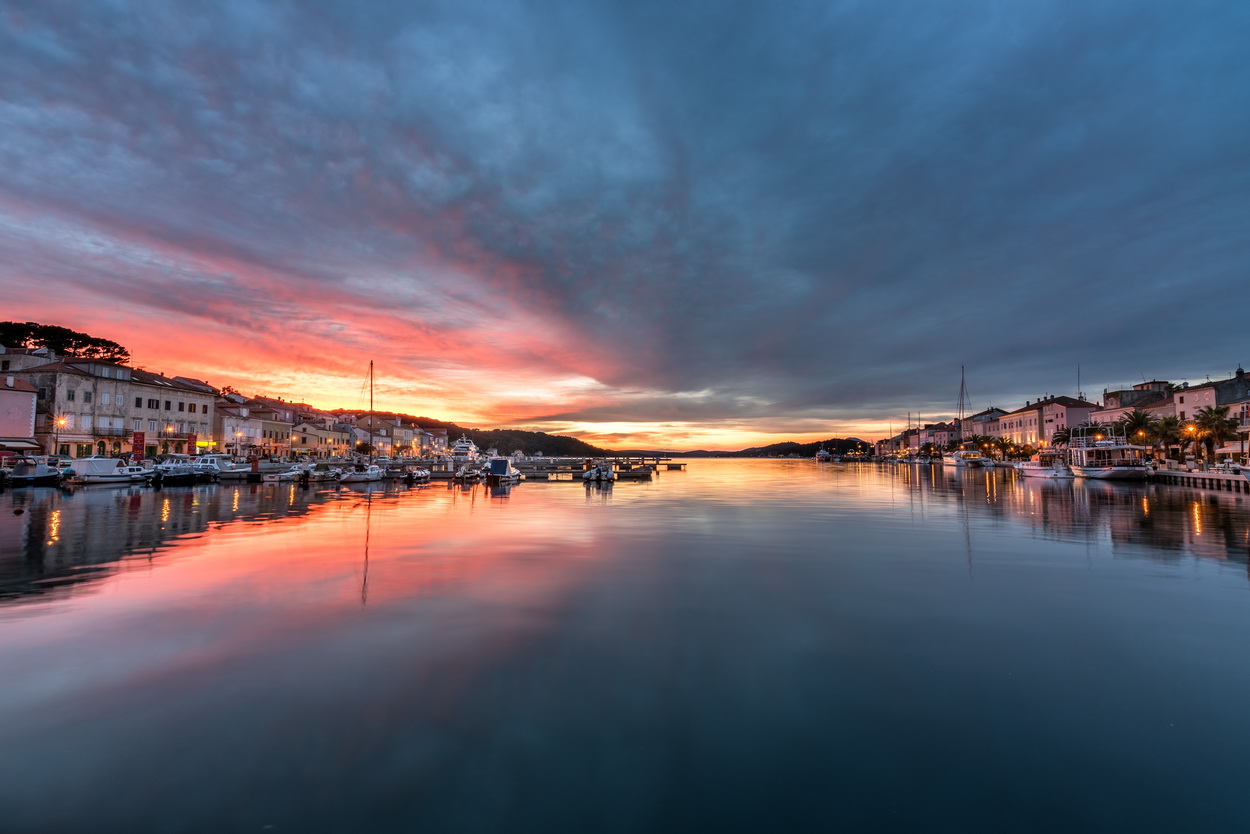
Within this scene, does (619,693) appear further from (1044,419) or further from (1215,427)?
(1044,419)

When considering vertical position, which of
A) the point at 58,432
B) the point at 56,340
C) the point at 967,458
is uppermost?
the point at 56,340

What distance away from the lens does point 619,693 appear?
827 centimetres

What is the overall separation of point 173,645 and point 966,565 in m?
21.1

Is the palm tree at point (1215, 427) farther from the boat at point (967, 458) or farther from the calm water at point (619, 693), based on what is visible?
the calm water at point (619, 693)

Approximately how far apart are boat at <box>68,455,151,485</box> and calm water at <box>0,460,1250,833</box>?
4241 cm

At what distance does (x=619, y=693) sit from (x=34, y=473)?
64.8 meters

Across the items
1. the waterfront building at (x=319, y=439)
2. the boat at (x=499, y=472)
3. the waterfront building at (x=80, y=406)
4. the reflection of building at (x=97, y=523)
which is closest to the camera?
the reflection of building at (x=97, y=523)

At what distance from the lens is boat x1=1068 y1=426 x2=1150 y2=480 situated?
6675cm

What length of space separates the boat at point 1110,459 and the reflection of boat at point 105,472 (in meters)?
109

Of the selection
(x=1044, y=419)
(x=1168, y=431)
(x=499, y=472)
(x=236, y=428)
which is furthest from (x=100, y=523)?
(x=1044, y=419)

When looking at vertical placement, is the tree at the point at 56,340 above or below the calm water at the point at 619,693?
above

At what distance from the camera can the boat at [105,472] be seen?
4931 centimetres

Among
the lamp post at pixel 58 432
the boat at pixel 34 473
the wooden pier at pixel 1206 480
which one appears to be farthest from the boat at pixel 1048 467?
the lamp post at pixel 58 432

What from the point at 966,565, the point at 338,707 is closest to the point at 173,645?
the point at 338,707
